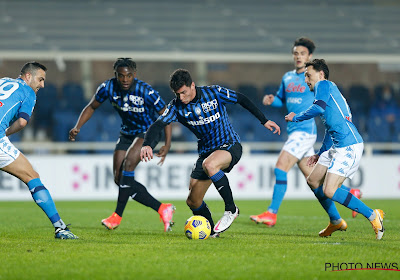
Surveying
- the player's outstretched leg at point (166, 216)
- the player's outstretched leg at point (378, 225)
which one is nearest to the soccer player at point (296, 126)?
the player's outstretched leg at point (166, 216)

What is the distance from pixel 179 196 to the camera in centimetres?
1438

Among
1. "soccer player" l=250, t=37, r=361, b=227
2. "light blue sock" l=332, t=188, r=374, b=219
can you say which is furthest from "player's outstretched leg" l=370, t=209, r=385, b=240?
"soccer player" l=250, t=37, r=361, b=227

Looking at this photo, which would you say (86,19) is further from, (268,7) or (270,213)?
(270,213)

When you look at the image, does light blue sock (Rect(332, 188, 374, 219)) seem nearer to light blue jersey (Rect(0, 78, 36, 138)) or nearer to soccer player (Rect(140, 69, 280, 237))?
soccer player (Rect(140, 69, 280, 237))

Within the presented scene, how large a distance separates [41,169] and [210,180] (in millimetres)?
8072

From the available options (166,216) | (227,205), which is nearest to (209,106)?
(227,205)

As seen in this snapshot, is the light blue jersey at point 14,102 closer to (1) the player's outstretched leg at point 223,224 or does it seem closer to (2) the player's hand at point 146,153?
(2) the player's hand at point 146,153

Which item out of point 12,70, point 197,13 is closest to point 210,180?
point 197,13

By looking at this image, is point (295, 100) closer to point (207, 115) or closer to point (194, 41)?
point (207, 115)

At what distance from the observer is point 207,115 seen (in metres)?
6.96

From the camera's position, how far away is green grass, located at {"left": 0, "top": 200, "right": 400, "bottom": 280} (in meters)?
4.72

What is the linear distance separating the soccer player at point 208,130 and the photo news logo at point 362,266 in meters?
1.95

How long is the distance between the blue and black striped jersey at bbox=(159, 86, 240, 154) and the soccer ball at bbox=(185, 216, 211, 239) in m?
0.84

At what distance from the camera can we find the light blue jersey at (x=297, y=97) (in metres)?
9.13
